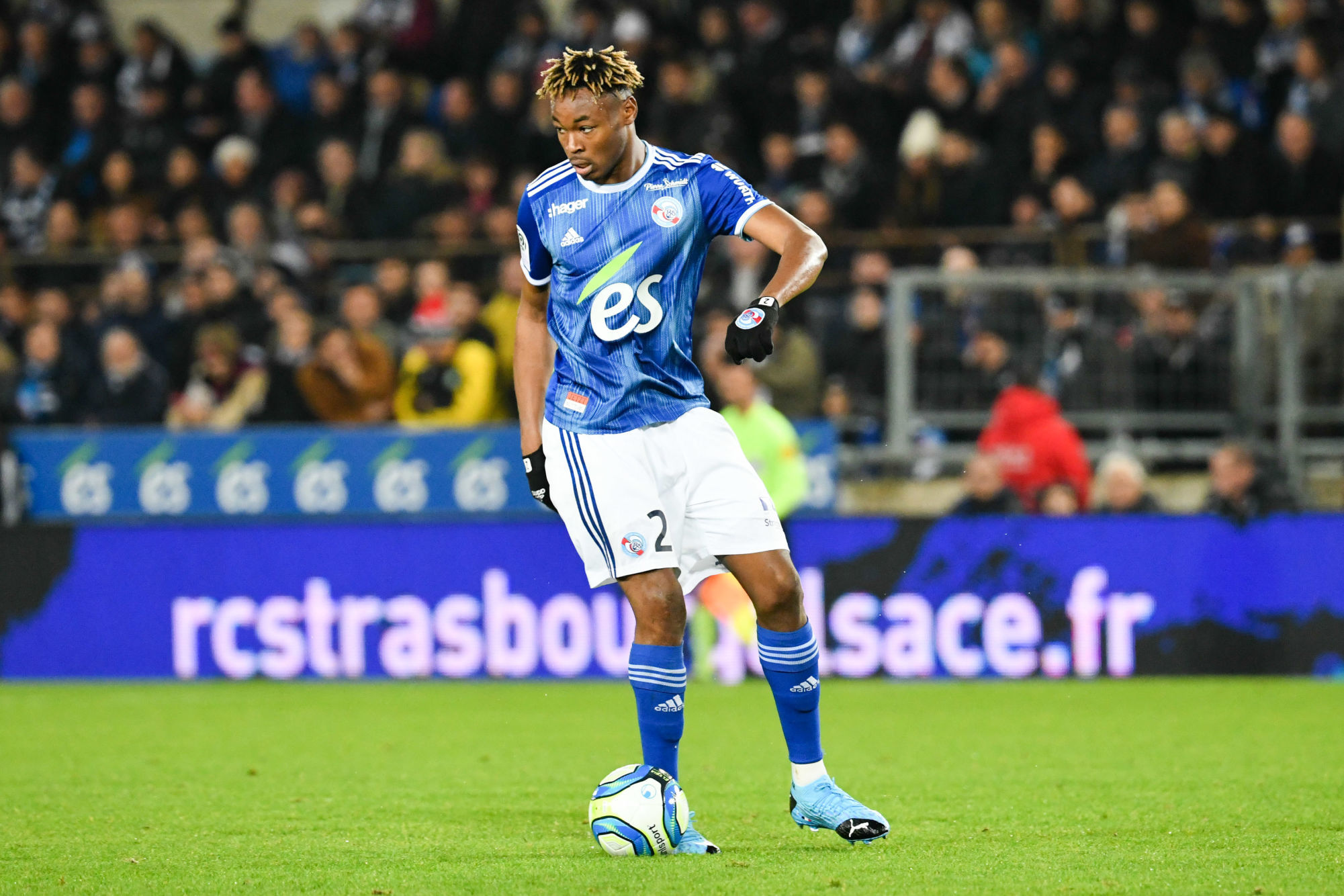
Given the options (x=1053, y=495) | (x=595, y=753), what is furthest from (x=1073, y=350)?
(x=595, y=753)

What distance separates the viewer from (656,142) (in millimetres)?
15969

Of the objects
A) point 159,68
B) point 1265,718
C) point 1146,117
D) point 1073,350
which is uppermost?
point 159,68

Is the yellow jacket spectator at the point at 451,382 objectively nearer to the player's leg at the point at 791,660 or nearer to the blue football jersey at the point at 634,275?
the blue football jersey at the point at 634,275

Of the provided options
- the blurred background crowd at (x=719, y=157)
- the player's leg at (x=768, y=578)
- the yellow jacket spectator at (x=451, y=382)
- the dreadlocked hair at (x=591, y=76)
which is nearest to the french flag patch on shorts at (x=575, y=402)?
the player's leg at (x=768, y=578)

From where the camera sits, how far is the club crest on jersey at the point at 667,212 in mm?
5664

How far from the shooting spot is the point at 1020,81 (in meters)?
15.1

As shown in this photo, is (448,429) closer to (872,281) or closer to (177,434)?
(177,434)

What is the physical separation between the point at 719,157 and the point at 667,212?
954 cm

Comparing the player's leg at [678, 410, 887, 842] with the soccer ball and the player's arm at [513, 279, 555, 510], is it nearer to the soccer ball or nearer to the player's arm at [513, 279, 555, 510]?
the soccer ball

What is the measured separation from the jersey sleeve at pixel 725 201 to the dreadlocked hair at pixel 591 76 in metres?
0.35

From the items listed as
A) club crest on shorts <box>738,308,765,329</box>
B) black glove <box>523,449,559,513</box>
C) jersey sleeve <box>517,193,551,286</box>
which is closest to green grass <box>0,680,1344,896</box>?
black glove <box>523,449,559,513</box>

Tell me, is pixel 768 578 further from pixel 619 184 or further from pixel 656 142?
pixel 656 142

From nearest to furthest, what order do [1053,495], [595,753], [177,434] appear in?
[595,753] → [1053,495] → [177,434]

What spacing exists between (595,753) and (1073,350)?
5485mm
